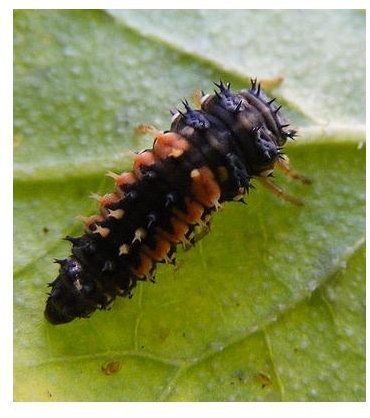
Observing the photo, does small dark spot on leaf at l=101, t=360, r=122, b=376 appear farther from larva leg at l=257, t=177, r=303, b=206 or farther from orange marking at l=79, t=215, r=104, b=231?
larva leg at l=257, t=177, r=303, b=206

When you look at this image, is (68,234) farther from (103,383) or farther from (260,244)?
(260,244)

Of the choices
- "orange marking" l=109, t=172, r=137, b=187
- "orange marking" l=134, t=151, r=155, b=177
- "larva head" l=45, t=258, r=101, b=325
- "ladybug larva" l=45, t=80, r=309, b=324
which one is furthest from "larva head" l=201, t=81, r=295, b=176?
"larva head" l=45, t=258, r=101, b=325

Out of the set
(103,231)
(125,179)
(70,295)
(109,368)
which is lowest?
(109,368)

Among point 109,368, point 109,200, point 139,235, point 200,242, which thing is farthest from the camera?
point 200,242

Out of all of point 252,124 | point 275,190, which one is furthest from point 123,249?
point 275,190

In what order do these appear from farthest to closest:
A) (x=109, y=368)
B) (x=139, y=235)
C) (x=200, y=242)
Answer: (x=200, y=242) → (x=109, y=368) → (x=139, y=235)

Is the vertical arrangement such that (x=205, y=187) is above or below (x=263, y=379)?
above

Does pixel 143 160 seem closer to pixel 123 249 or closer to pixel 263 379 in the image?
pixel 123 249

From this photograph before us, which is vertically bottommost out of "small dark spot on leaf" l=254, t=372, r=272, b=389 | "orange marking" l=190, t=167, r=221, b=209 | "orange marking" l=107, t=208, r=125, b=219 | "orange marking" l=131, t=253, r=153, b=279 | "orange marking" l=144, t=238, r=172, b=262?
"small dark spot on leaf" l=254, t=372, r=272, b=389

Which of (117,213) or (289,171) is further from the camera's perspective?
(289,171)
